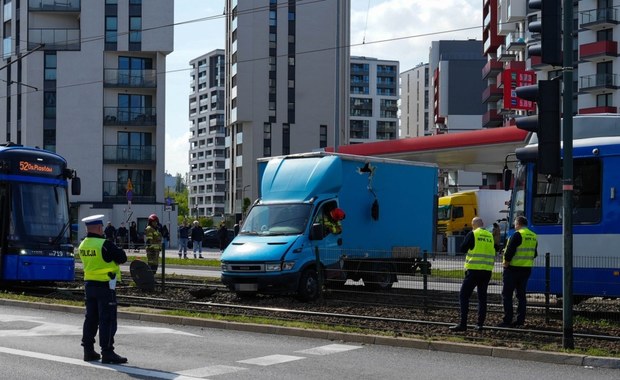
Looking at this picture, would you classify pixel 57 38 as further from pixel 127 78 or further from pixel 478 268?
pixel 478 268

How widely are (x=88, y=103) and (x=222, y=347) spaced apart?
183ft

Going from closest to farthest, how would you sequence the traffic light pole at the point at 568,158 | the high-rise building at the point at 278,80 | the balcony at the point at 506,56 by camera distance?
the traffic light pole at the point at 568,158
the balcony at the point at 506,56
the high-rise building at the point at 278,80

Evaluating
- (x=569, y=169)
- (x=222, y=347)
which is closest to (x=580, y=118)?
(x=569, y=169)

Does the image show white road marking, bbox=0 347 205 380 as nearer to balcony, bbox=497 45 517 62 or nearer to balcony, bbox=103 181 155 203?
balcony, bbox=103 181 155 203

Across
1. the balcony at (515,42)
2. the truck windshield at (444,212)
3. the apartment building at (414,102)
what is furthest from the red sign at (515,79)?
the apartment building at (414,102)

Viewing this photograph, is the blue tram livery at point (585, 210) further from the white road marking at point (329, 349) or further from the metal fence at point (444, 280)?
the white road marking at point (329, 349)

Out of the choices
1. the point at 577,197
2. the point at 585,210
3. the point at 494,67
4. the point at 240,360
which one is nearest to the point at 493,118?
the point at 494,67

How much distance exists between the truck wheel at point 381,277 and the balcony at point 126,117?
48.3 metres

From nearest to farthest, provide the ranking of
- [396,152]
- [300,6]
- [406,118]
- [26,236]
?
1. [26,236]
2. [396,152]
3. [300,6]
4. [406,118]

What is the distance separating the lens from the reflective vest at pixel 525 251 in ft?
50.5

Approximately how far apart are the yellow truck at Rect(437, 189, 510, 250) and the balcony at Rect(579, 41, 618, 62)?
76.5ft

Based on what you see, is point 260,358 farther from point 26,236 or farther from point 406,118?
point 406,118

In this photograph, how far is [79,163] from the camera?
216 ft

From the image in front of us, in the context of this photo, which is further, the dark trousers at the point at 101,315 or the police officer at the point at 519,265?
the police officer at the point at 519,265
